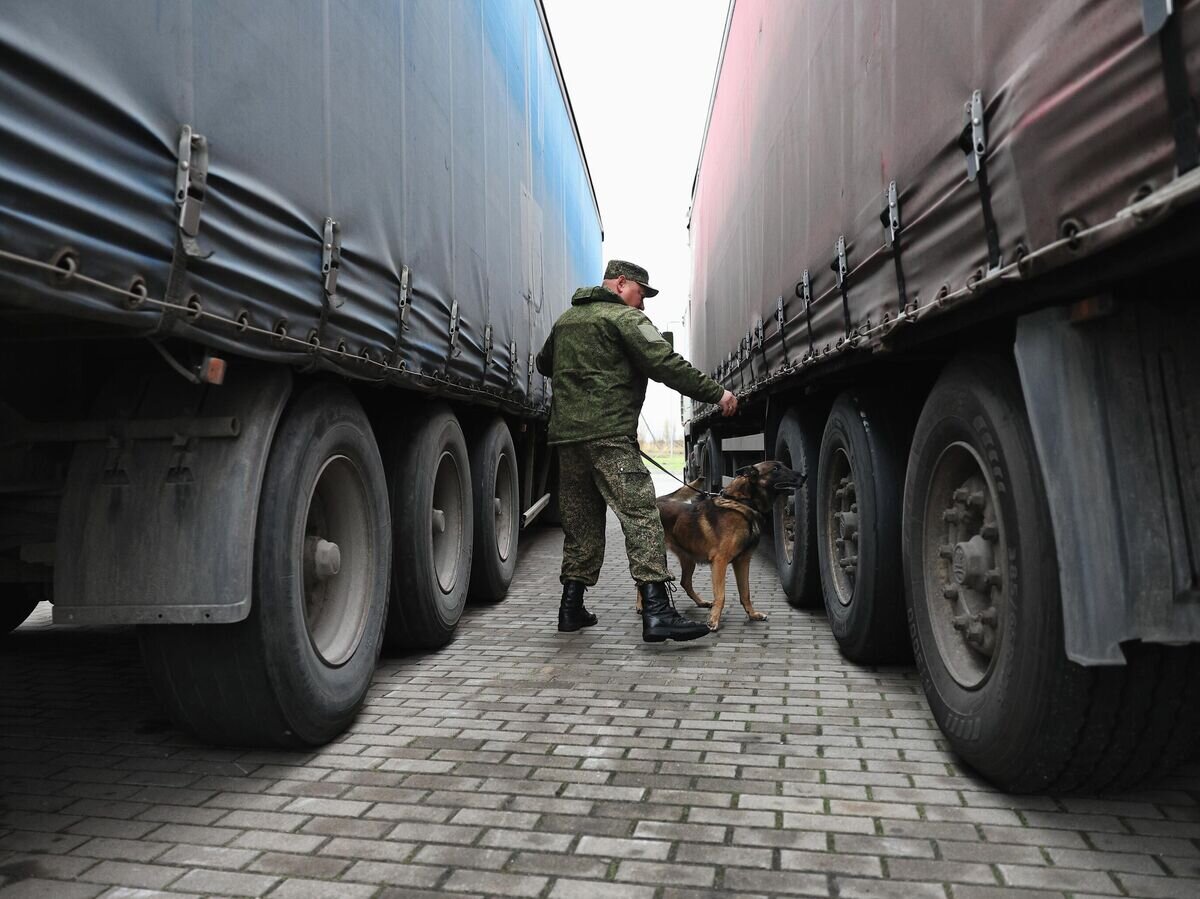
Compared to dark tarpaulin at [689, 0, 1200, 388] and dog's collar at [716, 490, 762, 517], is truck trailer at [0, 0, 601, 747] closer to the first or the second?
dog's collar at [716, 490, 762, 517]

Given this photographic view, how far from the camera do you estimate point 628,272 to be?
529cm

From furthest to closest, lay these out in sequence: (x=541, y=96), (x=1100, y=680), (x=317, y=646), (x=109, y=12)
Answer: (x=541, y=96) → (x=317, y=646) → (x=1100, y=680) → (x=109, y=12)

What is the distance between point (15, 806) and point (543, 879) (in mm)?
1745

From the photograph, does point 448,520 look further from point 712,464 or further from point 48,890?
point 712,464

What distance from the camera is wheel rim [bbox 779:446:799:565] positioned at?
575cm

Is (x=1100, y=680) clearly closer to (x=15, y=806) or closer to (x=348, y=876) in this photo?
(x=348, y=876)

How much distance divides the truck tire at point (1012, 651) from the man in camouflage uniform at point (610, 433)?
183 centimetres

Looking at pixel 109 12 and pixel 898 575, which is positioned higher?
pixel 109 12

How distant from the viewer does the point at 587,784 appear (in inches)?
111

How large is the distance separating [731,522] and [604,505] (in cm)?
77

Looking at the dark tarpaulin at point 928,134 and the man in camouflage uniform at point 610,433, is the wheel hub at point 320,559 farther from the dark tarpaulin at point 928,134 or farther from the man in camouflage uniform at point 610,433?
the dark tarpaulin at point 928,134

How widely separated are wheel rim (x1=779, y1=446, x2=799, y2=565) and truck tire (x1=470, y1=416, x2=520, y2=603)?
200 centimetres

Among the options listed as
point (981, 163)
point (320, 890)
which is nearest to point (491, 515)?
point (320, 890)

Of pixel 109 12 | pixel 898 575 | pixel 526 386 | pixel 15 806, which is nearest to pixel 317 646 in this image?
pixel 15 806
